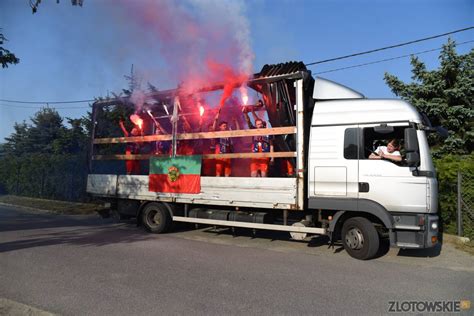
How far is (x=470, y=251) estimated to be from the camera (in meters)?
7.22

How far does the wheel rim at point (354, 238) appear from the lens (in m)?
6.38

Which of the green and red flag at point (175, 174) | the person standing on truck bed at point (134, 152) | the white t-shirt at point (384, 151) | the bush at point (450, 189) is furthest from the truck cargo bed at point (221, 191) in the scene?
the bush at point (450, 189)

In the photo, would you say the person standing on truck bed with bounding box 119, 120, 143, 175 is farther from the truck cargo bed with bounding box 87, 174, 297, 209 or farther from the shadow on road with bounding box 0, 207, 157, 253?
the shadow on road with bounding box 0, 207, 157, 253

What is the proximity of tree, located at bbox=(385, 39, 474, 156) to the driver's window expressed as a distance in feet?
23.2

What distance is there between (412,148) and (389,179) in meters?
0.64

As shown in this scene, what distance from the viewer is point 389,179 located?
6.15 m

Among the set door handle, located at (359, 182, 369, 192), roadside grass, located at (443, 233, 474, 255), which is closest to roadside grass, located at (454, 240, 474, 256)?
roadside grass, located at (443, 233, 474, 255)

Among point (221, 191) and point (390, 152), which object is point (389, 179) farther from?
point (221, 191)

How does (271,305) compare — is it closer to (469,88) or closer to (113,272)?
(113,272)

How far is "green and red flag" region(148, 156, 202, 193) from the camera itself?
27.0 ft

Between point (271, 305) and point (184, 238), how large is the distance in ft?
15.0

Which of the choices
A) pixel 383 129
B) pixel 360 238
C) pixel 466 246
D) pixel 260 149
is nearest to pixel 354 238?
pixel 360 238

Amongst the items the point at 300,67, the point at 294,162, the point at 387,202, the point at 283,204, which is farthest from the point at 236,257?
the point at 300,67

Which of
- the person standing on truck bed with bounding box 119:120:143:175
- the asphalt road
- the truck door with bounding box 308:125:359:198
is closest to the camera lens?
the asphalt road
